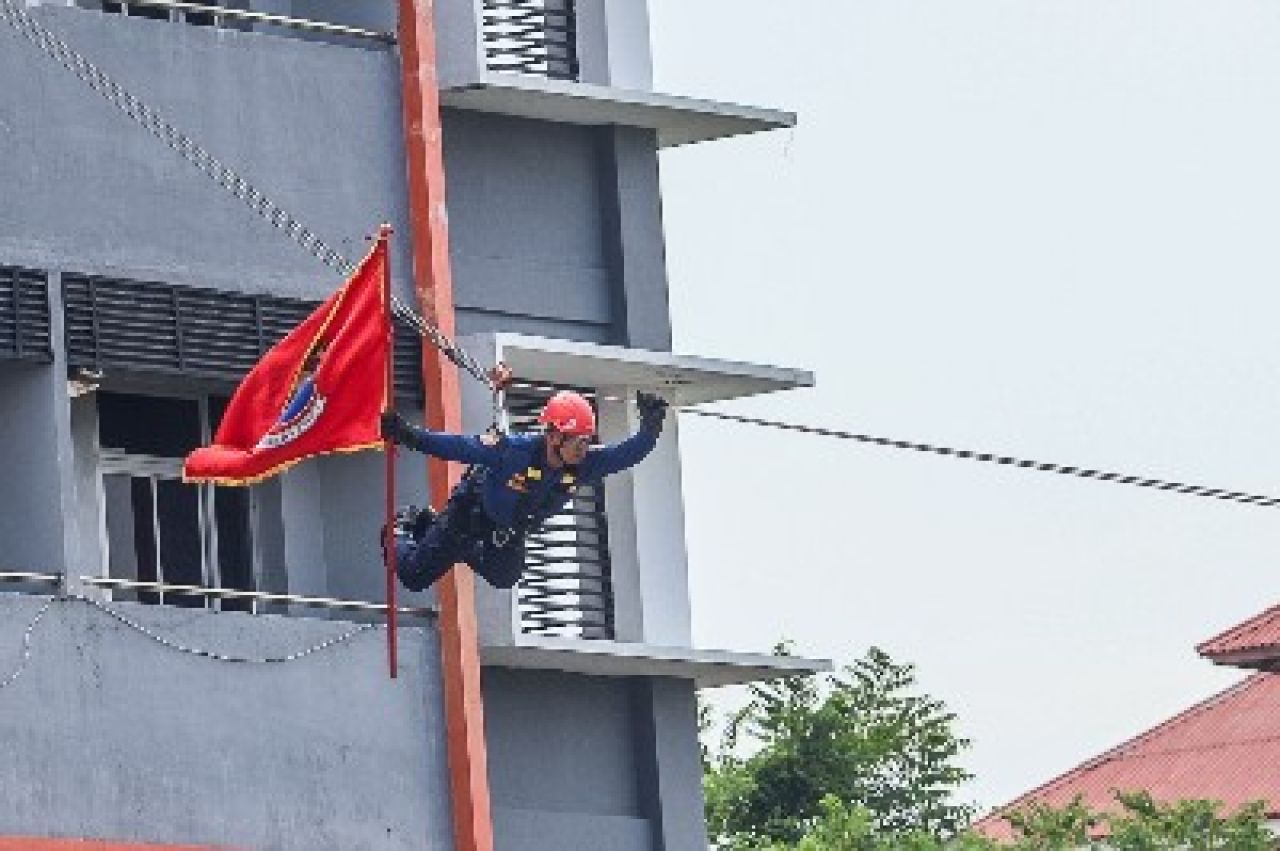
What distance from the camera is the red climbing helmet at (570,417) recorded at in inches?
1268

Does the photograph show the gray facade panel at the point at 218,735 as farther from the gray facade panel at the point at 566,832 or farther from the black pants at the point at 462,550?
the black pants at the point at 462,550

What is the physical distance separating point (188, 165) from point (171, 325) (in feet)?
2.84

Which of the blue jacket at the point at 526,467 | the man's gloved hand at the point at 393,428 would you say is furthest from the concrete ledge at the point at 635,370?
the man's gloved hand at the point at 393,428

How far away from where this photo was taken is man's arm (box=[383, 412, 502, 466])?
103ft

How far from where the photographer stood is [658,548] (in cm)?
3753

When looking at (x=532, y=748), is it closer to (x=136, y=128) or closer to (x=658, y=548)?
(x=658, y=548)

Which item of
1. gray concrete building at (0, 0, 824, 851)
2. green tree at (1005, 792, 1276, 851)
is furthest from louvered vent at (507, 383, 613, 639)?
green tree at (1005, 792, 1276, 851)

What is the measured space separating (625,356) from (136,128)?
306cm

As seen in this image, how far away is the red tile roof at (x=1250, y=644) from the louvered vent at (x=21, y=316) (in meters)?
28.3

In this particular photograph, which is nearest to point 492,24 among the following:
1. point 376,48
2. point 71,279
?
point 376,48

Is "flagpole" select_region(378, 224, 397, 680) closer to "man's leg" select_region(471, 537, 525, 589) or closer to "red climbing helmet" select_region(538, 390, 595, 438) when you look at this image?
"man's leg" select_region(471, 537, 525, 589)

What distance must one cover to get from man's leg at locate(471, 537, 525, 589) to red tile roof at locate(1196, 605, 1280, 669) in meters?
28.6

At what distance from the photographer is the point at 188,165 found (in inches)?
1404

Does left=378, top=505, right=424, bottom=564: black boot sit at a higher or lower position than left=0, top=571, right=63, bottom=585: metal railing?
higher
